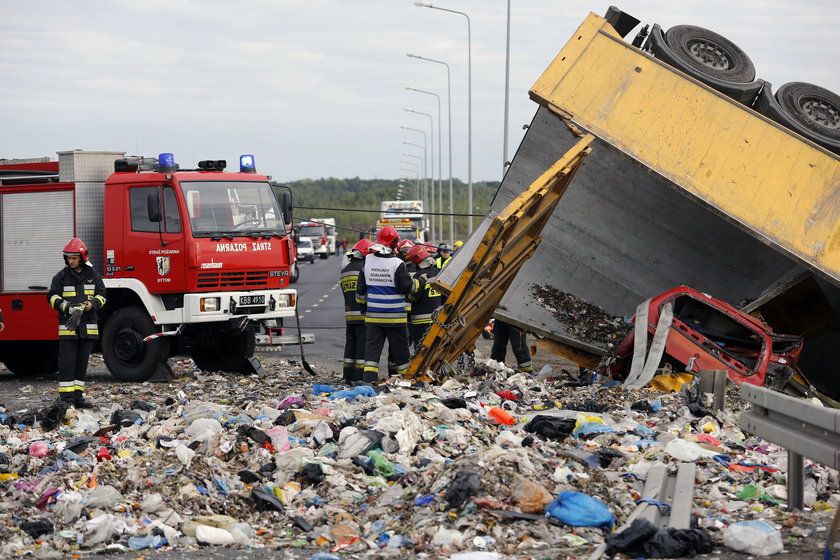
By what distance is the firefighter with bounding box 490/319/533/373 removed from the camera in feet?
41.2

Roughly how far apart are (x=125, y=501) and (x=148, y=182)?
6783 millimetres

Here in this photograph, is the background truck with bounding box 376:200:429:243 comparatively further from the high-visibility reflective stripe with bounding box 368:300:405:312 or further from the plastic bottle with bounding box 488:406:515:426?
the plastic bottle with bounding box 488:406:515:426

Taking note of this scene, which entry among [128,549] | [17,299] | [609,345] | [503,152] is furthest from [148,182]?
[503,152]

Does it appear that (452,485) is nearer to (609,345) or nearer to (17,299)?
(609,345)

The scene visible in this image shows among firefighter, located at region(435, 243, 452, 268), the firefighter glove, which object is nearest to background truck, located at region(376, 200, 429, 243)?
firefighter, located at region(435, 243, 452, 268)

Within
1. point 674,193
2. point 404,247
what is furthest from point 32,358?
point 674,193

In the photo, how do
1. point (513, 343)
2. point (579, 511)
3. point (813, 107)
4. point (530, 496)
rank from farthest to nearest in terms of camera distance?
point (513, 343), point (813, 107), point (530, 496), point (579, 511)

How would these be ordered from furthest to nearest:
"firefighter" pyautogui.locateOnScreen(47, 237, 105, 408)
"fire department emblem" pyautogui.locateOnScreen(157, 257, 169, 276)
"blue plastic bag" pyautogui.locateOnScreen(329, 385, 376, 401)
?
"fire department emblem" pyautogui.locateOnScreen(157, 257, 169, 276) → "firefighter" pyautogui.locateOnScreen(47, 237, 105, 408) → "blue plastic bag" pyautogui.locateOnScreen(329, 385, 376, 401)

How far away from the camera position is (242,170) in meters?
12.9

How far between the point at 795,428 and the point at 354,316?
6.38m

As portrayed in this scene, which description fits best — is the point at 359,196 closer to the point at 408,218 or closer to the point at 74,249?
the point at 408,218

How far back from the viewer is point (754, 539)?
16.4ft

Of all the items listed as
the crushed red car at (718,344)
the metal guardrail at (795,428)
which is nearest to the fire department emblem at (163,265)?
the crushed red car at (718,344)

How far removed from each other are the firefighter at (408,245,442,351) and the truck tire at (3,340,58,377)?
17.6 ft
